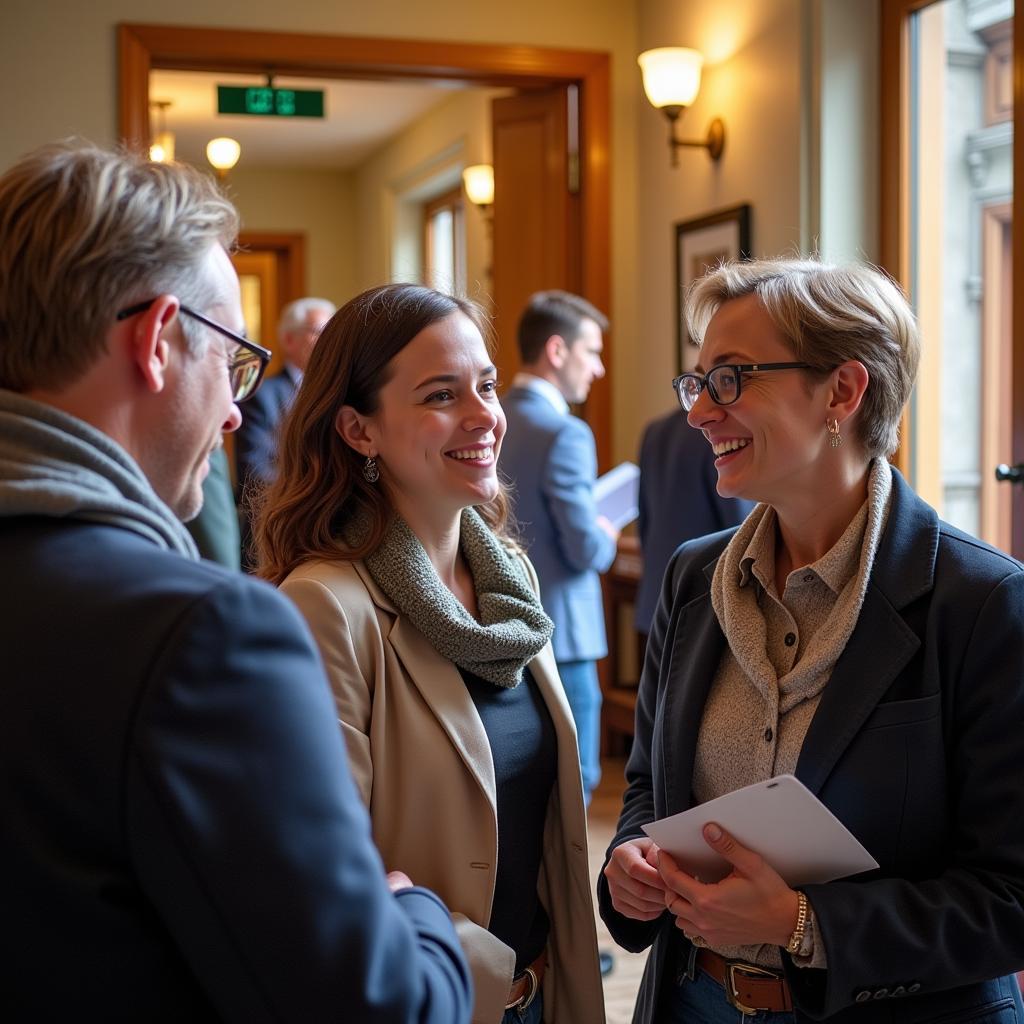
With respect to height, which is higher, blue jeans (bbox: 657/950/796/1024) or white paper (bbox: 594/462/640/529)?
white paper (bbox: 594/462/640/529)

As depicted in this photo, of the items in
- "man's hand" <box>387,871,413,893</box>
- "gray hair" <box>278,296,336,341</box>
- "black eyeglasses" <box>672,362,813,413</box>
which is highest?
"gray hair" <box>278,296,336,341</box>

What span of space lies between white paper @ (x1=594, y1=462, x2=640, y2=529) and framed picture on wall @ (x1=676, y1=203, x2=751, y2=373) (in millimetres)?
728

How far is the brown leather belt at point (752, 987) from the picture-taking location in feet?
4.95

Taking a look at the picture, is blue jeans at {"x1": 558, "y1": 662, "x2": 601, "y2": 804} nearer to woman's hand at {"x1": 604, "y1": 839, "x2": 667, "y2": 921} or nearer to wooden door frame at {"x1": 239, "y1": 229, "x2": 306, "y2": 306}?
woman's hand at {"x1": 604, "y1": 839, "x2": 667, "y2": 921}

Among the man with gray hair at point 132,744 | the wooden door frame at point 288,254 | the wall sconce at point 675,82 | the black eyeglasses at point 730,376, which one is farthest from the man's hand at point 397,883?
the wooden door frame at point 288,254

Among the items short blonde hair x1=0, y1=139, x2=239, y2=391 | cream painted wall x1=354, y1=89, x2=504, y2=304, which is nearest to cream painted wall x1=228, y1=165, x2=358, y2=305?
cream painted wall x1=354, y1=89, x2=504, y2=304

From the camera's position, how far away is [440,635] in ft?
5.34

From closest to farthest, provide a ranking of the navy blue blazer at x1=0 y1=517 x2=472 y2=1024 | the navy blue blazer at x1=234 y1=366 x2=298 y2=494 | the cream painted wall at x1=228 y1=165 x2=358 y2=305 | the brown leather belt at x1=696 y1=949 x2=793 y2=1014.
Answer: the navy blue blazer at x1=0 y1=517 x2=472 y2=1024
the brown leather belt at x1=696 y1=949 x2=793 y2=1014
the navy blue blazer at x1=234 y1=366 x2=298 y2=494
the cream painted wall at x1=228 y1=165 x2=358 y2=305

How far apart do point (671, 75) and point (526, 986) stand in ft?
13.6

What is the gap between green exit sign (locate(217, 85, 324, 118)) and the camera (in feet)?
18.6

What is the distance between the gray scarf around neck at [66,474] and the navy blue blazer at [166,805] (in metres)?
0.03

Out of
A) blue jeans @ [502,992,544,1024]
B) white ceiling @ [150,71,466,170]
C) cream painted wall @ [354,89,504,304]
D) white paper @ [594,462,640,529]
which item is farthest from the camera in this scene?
white ceiling @ [150,71,466,170]

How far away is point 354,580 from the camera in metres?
1.66

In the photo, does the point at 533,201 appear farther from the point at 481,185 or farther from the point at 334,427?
the point at 334,427
